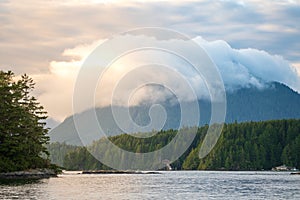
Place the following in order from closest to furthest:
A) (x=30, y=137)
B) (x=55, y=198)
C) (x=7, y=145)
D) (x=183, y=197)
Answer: (x=55, y=198) < (x=183, y=197) < (x=7, y=145) < (x=30, y=137)

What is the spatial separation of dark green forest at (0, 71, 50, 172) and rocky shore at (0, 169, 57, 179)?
3.39 ft

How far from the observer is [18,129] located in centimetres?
14500

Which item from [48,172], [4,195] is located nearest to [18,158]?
[48,172]

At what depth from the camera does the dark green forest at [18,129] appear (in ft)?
461

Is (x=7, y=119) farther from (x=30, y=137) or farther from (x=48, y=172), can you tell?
(x=48, y=172)

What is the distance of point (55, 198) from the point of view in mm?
80938

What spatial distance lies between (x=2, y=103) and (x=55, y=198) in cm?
6589

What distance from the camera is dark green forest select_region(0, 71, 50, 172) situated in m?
140

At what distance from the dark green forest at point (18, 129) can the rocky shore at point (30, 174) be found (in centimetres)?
103

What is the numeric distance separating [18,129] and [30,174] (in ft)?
34.3

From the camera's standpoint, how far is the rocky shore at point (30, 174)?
137312 millimetres

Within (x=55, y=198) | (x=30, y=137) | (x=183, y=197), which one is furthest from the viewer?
(x=30, y=137)

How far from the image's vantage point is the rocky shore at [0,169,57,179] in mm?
137312

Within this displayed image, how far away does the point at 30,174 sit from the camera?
146 m
